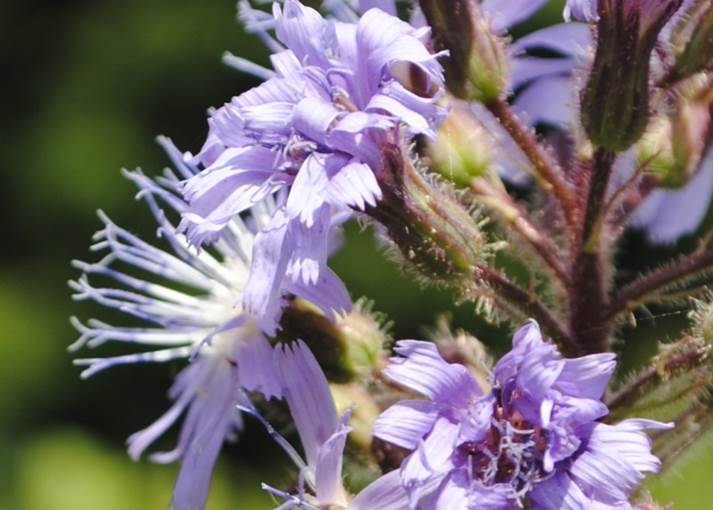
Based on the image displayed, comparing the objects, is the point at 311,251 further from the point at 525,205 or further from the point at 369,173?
the point at 525,205

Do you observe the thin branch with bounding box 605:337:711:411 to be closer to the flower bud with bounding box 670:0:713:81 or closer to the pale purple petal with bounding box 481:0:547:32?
the flower bud with bounding box 670:0:713:81

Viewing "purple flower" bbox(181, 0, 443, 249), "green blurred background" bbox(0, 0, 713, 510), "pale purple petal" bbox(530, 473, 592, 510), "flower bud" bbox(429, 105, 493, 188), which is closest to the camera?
"pale purple petal" bbox(530, 473, 592, 510)

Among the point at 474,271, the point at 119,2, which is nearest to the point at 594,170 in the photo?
the point at 474,271

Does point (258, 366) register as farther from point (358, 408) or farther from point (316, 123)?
point (316, 123)

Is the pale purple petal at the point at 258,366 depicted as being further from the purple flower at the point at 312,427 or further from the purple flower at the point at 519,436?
the purple flower at the point at 519,436

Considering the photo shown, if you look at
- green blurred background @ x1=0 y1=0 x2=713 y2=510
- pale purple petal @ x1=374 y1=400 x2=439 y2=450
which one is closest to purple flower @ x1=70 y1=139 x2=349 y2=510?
pale purple petal @ x1=374 y1=400 x2=439 y2=450

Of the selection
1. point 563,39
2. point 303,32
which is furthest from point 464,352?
point 563,39

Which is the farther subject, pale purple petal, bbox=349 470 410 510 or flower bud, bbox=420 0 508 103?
flower bud, bbox=420 0 508 103
